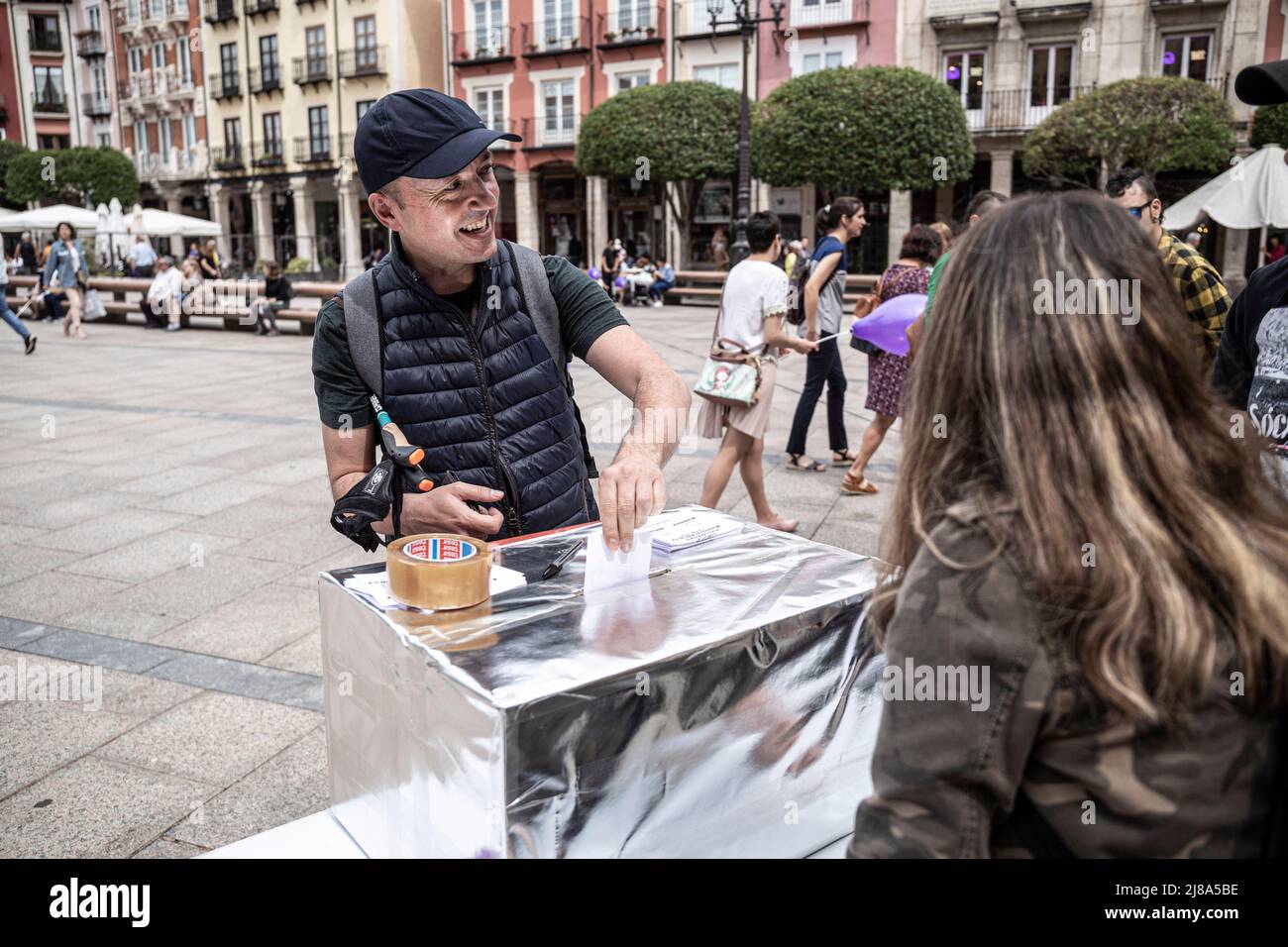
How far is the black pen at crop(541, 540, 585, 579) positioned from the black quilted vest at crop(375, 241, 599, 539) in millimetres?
344

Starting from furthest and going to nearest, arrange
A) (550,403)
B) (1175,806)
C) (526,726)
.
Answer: (550,403), (526,726), (1175,806)

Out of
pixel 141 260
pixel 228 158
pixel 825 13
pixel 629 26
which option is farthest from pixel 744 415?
pixel 228 158

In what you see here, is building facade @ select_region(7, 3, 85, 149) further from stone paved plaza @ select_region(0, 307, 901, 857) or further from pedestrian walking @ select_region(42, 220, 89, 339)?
stone paved plaza @ select_region(0, 307, 901, 857)

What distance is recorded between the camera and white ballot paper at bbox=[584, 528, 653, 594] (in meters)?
1.57

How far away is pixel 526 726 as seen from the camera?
1203 mm

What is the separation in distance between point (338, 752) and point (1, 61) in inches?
2092

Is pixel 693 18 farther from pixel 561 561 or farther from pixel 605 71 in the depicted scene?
pixel 561 561

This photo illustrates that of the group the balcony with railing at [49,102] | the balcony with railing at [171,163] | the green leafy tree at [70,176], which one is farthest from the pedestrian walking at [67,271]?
the balcony with railing at [49,102]

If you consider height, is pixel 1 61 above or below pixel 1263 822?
above

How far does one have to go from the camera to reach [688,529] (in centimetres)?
191

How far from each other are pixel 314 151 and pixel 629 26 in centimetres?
1294

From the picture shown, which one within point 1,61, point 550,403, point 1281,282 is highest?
point 1,61
